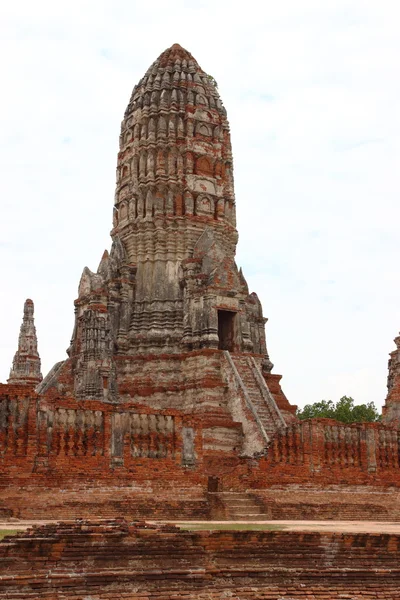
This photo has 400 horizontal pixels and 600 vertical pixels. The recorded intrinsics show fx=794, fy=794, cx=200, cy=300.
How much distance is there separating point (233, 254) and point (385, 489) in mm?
10475

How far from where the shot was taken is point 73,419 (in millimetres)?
16188

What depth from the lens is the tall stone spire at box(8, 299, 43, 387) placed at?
33.3m

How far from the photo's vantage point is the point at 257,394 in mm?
23234

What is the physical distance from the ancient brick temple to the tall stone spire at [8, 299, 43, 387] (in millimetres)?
59

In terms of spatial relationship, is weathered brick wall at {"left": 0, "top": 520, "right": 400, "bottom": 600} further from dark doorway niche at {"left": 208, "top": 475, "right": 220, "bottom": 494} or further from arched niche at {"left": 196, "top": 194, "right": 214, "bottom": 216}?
Answer: arched niche at {"left": 196, "top": 194, "right": 214, "bottom": 216}

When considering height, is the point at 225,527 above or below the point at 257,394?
below

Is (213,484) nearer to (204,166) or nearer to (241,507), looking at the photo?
(241,507)

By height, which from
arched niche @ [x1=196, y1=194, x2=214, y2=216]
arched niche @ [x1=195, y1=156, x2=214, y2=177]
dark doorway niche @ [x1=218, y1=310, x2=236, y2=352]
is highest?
arched niche @ [x1=195, y1=156, x2=214, y2=177]

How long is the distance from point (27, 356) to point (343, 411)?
743 inches

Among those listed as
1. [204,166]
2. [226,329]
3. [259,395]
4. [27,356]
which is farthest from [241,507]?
[27,356]

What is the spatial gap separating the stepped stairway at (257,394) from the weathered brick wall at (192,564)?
11691 millimetres

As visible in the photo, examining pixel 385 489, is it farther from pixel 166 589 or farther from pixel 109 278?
pixel 166 589

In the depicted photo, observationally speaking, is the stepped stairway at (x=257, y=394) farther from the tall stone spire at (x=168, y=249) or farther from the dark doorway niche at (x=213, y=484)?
the dark doorway niche at (x=213, y=484)

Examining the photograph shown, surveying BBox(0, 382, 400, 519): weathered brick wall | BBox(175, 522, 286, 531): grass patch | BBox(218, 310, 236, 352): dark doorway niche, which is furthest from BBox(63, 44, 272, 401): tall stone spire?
BBox(175, 522, 286, 531): grass patch
